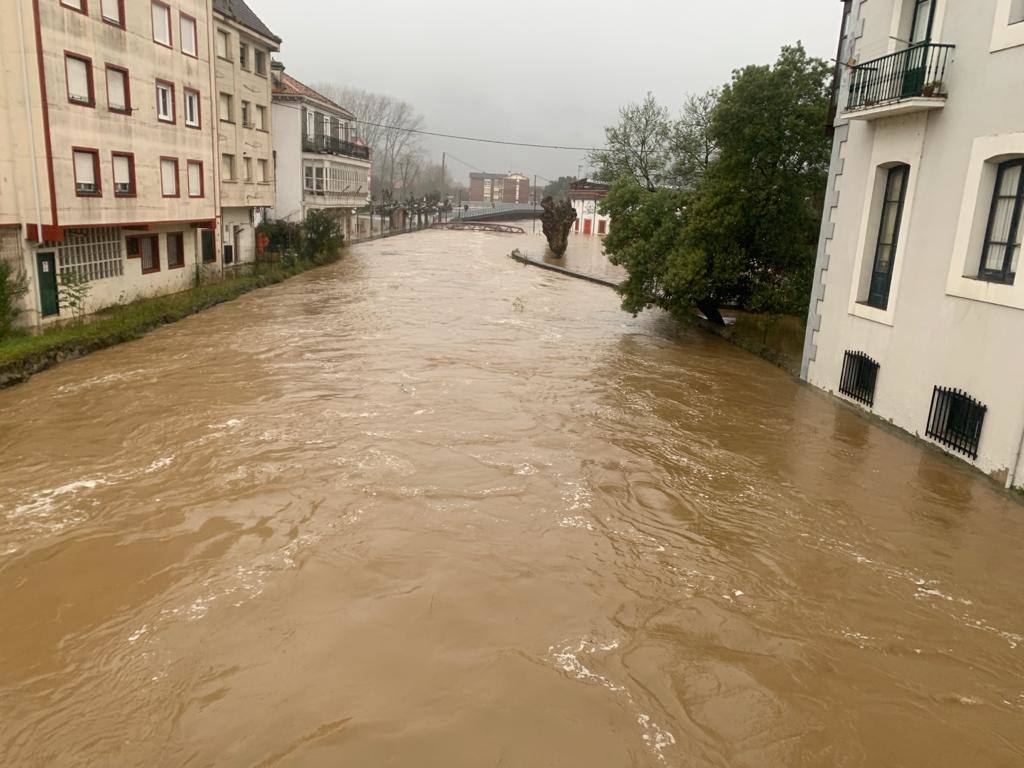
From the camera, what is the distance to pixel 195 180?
80.7ft

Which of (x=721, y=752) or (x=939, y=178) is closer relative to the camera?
(x=721, y=752)

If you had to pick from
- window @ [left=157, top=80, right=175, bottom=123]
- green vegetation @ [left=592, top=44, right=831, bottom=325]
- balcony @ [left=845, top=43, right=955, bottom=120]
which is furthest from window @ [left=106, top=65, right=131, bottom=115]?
balcony @ [left=845, top=43, right=955, bottom=120]

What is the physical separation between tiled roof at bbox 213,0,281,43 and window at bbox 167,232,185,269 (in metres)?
9.79

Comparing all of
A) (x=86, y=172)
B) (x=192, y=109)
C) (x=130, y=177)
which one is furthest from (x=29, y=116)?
(x=192, y=109)

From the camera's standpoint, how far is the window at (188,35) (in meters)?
23.6

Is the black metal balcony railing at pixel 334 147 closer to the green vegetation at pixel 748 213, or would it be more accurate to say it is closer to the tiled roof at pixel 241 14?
the tiled roof at pixel 241 14

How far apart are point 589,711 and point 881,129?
11586 millimetres

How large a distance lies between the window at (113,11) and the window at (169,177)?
3823mm

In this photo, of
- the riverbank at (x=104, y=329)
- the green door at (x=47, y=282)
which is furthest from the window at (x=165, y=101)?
the green door at (x=47, y=282)

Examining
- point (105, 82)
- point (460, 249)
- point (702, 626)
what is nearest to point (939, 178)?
point (702, 626)

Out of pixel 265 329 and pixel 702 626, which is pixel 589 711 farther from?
pixel 265 329

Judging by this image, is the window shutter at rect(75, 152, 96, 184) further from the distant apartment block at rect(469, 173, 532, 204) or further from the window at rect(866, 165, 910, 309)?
the distant apartment block at rect(469, 173, 532, 204)

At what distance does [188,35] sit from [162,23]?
1.69 meters

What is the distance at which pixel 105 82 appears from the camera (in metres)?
19.3
